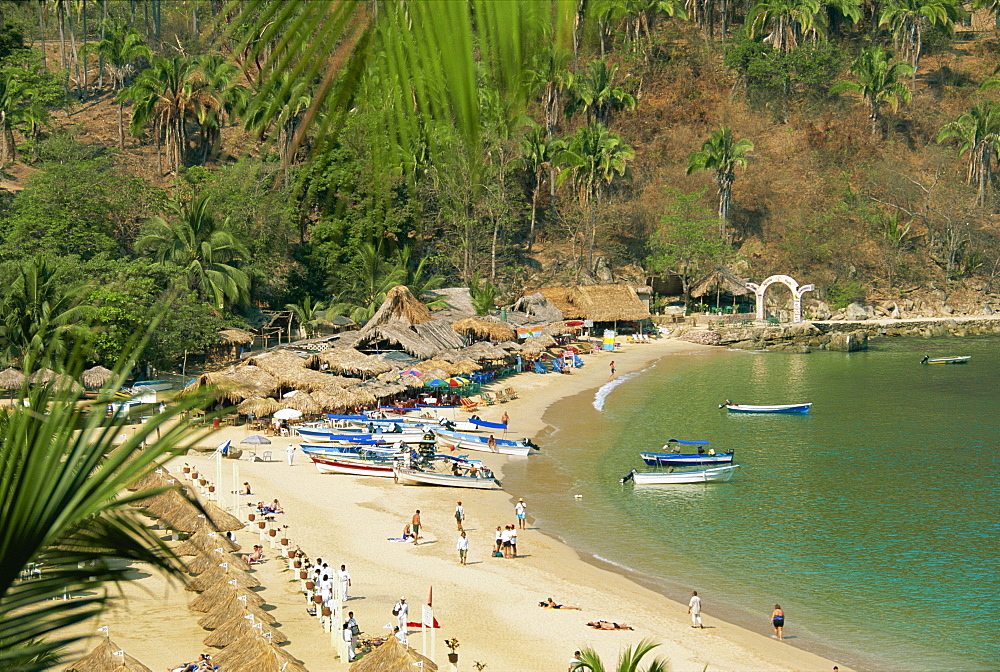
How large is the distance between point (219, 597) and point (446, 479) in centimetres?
1155

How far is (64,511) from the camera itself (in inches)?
73.1

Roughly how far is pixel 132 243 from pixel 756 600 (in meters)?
34.4

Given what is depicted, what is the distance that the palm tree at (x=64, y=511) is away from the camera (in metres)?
1.84

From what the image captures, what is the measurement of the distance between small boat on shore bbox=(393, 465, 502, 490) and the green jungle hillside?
6.34 metres

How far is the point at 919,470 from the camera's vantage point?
98.1 feet

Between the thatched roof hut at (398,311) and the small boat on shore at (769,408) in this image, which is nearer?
the small boat on shore at (769,408)

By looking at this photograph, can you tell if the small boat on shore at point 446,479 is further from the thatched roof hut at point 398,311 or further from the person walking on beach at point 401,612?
the thatched roof hut at point 398,311

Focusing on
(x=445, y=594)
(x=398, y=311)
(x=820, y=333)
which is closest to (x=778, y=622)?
(x=445, y=594)

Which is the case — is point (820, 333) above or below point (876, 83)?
below

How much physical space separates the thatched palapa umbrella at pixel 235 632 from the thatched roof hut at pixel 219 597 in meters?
0.71

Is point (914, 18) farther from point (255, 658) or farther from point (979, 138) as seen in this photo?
point (255, 658)

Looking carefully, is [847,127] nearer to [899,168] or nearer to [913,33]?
[899,168]

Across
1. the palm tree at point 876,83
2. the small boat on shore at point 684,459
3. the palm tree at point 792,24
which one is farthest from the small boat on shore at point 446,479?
the palm tree at point 876,83

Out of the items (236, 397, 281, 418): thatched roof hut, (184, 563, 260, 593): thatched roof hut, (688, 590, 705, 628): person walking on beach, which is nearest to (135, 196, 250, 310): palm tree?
(236, 397, 281, 418): thatched roof hut
